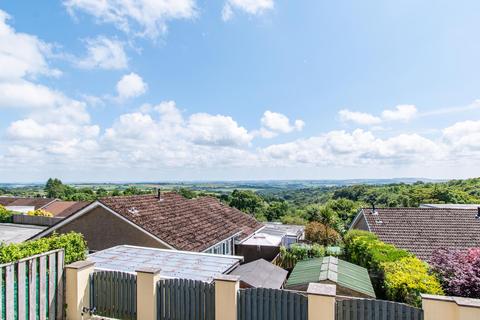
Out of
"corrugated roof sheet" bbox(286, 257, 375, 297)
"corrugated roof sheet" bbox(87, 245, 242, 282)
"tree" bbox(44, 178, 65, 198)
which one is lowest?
"tree" bbox(44, 178, 65, 198)

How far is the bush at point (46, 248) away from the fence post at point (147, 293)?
239 cm

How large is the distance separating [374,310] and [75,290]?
7.87m

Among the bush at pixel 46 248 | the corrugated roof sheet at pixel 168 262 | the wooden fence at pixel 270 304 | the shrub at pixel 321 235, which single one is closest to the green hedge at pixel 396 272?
the wooden fence at pixel 270 304

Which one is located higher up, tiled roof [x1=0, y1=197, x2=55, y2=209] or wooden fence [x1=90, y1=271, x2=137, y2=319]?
wooden fence [x1=90, y1=271, x2=137, y2=319]

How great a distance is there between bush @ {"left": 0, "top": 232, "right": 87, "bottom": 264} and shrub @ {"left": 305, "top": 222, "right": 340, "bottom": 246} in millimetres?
19065

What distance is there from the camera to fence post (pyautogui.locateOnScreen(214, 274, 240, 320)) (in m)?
7.80

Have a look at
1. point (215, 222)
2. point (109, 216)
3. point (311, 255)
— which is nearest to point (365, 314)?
point (311, 255)

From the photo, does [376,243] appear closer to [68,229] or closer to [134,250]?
[134,250]

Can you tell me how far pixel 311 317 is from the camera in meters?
7.27

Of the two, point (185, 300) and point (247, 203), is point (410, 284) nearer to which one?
point (185, 300)

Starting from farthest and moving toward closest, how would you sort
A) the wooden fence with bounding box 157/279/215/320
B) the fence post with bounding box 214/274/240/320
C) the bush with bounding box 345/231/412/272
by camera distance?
1. the bush with bounding box 345/231/412/272
2. the wooden fence with bounding box 157/279/215/320
3. the fence post with bounding box 214/274/240/320

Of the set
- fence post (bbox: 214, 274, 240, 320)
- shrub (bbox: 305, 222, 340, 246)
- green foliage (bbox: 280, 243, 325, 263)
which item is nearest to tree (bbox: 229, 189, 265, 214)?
shrub (bbox: 305, 222, 340, 246)

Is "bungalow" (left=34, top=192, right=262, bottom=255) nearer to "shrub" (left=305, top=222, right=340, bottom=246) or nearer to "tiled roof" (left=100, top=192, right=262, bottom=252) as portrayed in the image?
"tiled roof" (left=100, top=192, right=262, bottom=252)

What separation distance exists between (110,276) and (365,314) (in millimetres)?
6852
